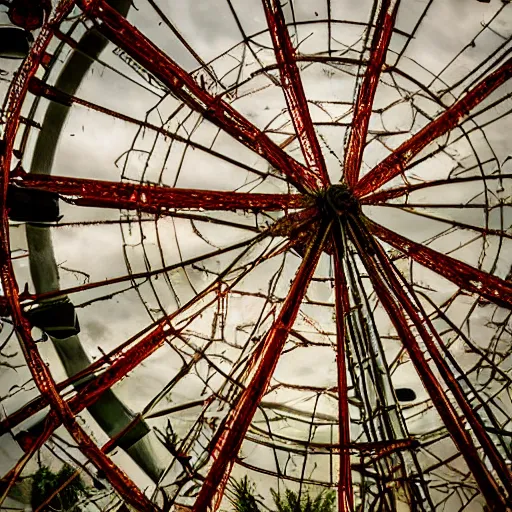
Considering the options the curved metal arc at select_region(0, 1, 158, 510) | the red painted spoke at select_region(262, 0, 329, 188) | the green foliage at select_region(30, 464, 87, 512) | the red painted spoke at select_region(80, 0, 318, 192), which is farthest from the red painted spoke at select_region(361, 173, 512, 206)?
the green foliage at select_region(30, 464, 87, 512)

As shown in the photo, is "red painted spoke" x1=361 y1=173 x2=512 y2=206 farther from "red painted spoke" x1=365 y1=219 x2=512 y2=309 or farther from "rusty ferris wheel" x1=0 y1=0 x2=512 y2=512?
"red painted spoke" x1=365 y1=219 x2=512 y2=309

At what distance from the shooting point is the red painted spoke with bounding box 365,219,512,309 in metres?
8.41

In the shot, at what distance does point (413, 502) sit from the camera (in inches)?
233

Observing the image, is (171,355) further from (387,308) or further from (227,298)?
(387,308)

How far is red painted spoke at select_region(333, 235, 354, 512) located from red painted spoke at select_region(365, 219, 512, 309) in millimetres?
966

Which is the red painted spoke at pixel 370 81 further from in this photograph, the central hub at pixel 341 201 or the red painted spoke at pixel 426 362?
the red painted spoke at pixel 426 362

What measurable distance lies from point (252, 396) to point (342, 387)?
1.36 meters

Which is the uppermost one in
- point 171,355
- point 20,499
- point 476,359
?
Result: point 476,359

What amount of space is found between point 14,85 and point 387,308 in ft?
21.1

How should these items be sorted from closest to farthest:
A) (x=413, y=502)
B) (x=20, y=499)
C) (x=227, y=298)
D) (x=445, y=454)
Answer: (x=413, y=502) → (x=20, y=499) → (x=445, y=454) → (x=227, y=298)

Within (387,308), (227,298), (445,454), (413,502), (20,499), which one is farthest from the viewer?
(227,298)

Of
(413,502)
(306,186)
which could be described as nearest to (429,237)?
(306,186)

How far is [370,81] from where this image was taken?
338 inches

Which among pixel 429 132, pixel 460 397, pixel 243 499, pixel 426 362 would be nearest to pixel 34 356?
pixel 243 499
